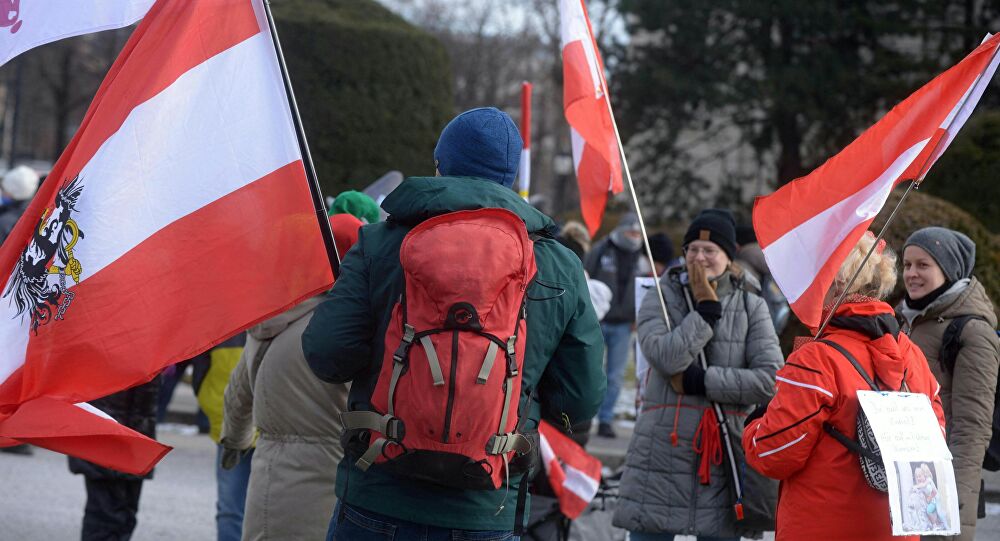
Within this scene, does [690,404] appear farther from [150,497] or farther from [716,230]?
[150,497]

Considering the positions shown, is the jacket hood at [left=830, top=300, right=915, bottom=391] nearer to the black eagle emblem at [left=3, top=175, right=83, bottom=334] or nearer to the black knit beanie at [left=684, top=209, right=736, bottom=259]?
the black knit beanie at [left=684, top=209, right=736, bottom=259]

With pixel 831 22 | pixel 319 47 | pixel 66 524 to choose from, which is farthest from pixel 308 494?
pixel 831 22

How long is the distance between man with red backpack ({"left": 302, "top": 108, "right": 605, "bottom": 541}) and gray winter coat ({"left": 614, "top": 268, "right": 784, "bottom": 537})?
5.12 ft

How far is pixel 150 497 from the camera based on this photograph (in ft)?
25.3

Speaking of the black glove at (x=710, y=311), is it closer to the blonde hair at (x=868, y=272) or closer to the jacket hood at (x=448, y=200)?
the blonde hair at (x=868, y=272)

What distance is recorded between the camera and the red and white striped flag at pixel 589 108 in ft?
17.4

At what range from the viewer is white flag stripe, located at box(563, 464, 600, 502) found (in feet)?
16.4

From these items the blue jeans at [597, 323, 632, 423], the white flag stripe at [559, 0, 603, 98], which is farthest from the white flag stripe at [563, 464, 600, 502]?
the blue jeans at [597, 323, 632, 423]

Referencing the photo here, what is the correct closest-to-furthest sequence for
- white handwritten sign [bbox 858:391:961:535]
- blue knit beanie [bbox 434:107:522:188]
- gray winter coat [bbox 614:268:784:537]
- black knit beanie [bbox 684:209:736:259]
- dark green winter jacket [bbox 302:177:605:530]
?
1. dark green winter jacket [bbox 302:177:605:530]
2. blue knit beanie [bbox 434:107:522:188]
3. white handwritten sign [bbox 858:391:961:535]
4. gray winter coat [bbox 614:268:784:537]
5. black knit beanie [bbox 684:209:736:259]

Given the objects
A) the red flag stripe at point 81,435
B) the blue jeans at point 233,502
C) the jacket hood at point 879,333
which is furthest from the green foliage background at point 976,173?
the red flag stripe at point 81,435

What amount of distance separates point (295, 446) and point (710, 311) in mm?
1720

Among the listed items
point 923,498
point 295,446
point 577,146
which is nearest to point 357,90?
point 577,146

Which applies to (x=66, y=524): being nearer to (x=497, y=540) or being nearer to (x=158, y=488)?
(x=158, y=488)

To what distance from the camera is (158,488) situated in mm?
7949
